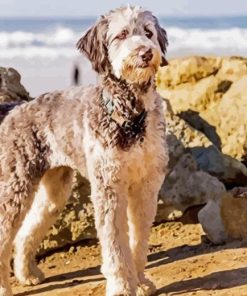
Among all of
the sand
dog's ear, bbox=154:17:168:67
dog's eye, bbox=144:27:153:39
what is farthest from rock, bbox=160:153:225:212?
dog's eye, bbox=144:27:153:39

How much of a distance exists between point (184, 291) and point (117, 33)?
2047 mm

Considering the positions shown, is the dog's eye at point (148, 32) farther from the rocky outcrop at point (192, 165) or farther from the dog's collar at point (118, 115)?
the rocky outcrop at point (192, 165)

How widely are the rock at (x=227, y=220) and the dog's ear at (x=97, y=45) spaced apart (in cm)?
209

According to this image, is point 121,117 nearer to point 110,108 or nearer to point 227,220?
point 110,108

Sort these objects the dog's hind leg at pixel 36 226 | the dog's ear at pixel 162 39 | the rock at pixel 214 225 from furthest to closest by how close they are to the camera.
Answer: the rock at pixel 214 225 < the dog's hind leg at pixel 36 226 < the dog's ear at pixel 162 39

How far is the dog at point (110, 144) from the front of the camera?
278 inches

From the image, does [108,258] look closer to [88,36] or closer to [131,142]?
[131,142]

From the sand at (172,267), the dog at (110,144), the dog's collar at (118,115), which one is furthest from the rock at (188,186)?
the dog's collar at (118,115)

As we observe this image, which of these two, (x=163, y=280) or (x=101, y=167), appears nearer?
(x=101, y=167)

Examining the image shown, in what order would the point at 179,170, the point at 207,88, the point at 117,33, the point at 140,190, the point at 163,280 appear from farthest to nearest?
the point at 207,88
the point at 179,170
the point at 163,280
the point at 140,190
the point at 117,33

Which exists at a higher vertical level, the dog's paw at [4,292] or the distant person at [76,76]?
the distant person at [76,76]

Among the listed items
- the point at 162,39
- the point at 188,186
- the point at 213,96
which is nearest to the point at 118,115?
the point at 162,39

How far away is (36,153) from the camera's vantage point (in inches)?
306

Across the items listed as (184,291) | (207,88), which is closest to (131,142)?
(184,291)
